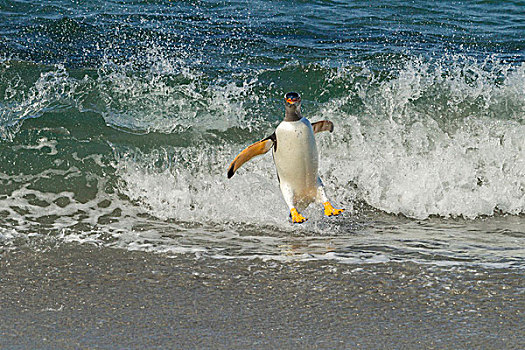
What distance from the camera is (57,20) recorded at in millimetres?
9406

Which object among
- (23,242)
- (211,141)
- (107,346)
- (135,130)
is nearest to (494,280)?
(107,346)

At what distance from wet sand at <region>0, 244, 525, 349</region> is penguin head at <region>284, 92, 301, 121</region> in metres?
1.19

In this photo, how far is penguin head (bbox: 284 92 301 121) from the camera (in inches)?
187

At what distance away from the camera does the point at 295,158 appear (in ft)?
16.2

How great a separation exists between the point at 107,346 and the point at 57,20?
7308 millimetres

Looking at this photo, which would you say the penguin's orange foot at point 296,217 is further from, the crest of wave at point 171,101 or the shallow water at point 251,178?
the crest of wave at point 171,101

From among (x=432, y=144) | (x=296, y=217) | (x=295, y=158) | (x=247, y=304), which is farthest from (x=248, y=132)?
(x=247, y=304)

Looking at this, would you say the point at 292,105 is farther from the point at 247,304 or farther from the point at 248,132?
the point at 248,132

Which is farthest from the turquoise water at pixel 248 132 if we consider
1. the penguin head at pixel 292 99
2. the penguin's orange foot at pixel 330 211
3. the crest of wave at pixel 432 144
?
the penguin head at pixel 292 99

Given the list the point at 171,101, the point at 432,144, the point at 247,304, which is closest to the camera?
the point at 247,304

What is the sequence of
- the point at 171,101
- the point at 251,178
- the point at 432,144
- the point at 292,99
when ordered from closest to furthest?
the point at 292,99 < the point at 251,178 < the point at 432,144 < the point at 171,101

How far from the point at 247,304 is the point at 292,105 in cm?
174

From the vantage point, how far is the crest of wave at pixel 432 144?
5652 mm

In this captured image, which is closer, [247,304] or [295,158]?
[247,304]
